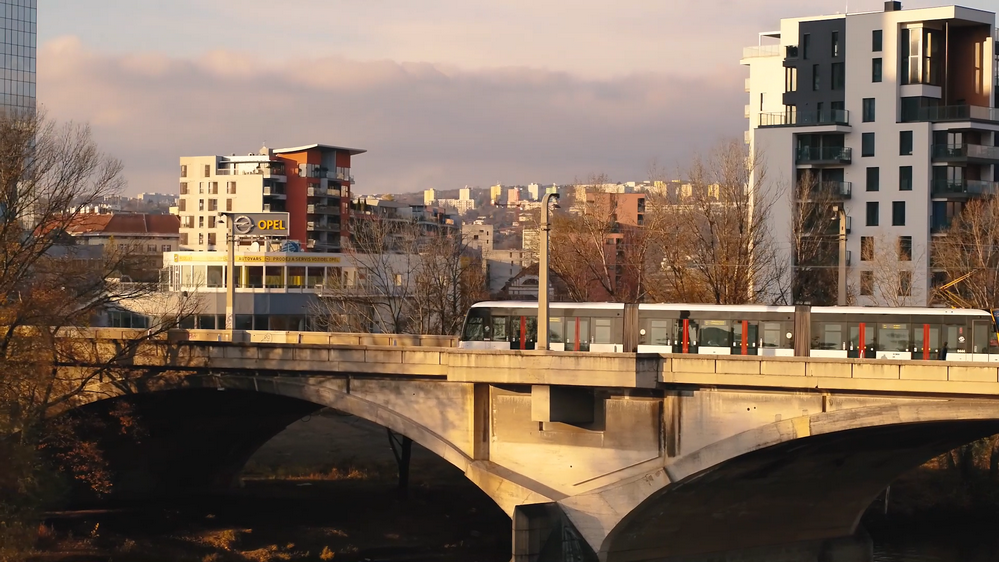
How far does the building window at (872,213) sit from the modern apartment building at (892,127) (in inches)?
4.0

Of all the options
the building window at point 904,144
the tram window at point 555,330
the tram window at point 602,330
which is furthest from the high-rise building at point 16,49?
the tram window at point 602,330

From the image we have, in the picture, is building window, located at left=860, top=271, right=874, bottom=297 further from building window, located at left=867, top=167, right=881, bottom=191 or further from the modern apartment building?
building window, located at left=867, top=167, right=881, bottom=191

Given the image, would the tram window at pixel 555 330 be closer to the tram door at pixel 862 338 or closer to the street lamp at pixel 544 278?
the street lamp at pixel 544 278

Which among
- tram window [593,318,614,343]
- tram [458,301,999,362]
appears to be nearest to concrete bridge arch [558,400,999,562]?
tram [458,301,999,362]

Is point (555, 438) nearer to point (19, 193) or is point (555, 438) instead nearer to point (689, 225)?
point (19, 193)

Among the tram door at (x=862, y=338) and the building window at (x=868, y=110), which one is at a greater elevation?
the building window at (x=868, y=110)

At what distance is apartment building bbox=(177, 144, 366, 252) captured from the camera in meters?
145

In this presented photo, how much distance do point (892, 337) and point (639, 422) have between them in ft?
33.5

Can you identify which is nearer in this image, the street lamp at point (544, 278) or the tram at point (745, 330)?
the street lamp at point (544, 278)

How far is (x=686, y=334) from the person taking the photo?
47938mm

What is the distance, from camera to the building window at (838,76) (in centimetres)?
8694

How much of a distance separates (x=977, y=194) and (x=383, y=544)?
49.2 metres

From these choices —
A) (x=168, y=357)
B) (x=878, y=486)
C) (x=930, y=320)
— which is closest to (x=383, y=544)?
(x=168, y=357)

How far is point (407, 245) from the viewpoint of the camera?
265ft
